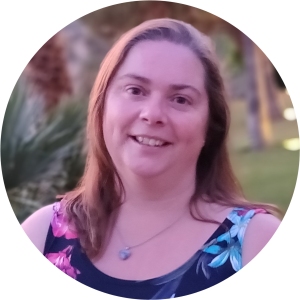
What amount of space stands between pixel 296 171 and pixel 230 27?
0.41 metres

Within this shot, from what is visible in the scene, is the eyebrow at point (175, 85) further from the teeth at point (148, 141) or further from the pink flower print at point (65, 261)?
the pink flower print at point (65, 261)

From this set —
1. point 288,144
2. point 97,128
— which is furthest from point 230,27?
point 97,128

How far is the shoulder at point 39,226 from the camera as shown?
112cm

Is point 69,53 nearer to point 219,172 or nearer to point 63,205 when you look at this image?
point 63,205

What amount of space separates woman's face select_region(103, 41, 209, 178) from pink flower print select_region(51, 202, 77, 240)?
0.24 meters

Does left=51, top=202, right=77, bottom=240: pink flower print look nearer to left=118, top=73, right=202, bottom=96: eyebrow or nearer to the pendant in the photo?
the pendant

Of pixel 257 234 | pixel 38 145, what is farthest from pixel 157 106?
pixel 38 145

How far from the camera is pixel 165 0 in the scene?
1140 millimetres

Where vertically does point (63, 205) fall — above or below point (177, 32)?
below

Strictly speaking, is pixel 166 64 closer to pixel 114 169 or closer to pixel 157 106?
pixel 157 106

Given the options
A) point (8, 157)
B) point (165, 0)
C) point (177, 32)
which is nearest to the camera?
point (177, 32)

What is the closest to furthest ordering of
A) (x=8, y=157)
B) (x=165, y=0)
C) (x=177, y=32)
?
(x=177, y=32)
(x=165, y=0)
(x=8, y=157)

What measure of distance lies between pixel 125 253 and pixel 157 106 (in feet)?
1.19

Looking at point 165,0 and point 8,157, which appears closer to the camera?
point 165,0
